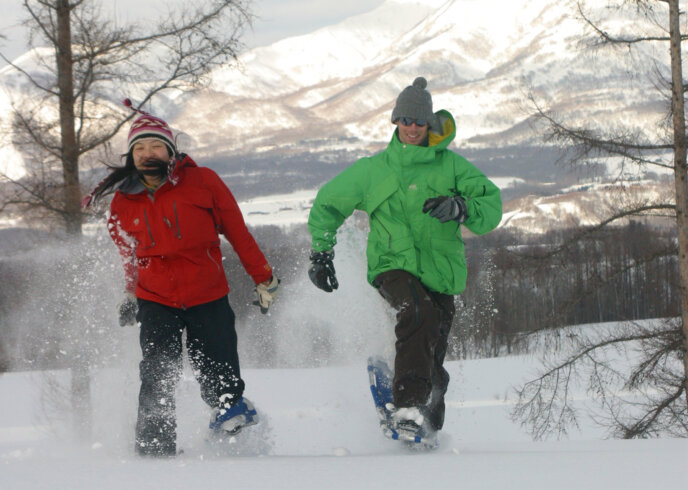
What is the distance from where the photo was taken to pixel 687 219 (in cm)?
1153

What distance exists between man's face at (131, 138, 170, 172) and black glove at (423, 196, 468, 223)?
1.42 m

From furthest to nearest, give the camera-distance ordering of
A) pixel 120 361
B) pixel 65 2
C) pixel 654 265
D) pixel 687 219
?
pixel 654 265
pixel 687 219
pixel 65 2
pixel 120 361

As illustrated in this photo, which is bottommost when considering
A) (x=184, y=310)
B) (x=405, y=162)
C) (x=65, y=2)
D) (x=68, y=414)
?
(x=68, y=414)

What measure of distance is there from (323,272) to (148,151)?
1.19 metres

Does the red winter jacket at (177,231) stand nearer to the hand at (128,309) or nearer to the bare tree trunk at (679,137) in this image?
the hand at (128,309)

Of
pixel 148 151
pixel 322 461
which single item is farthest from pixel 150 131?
pixel 322 461

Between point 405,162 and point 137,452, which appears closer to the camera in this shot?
point 137,452

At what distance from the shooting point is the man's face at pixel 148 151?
4012 mm

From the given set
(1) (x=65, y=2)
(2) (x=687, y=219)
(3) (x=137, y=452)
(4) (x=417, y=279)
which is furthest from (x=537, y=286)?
(3) (x=137, y=452)

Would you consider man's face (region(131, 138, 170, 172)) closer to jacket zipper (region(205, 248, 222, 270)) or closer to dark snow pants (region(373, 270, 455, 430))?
jacket zipper (region(205, 248, 222, 270))

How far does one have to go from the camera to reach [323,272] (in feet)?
14.5

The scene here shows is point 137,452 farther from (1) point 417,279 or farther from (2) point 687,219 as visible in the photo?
(2) point 687,219

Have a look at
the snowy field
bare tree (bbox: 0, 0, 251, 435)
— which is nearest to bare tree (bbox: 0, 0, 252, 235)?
bare tree (bbox: 0, 0, 251, 435)

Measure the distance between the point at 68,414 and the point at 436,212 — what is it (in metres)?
7.60
